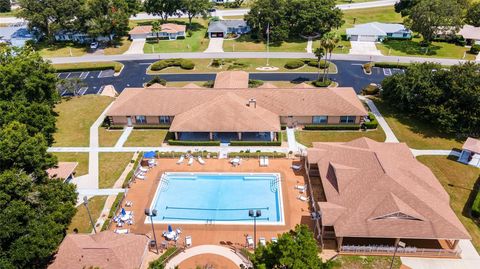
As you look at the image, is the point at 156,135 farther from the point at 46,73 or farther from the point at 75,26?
the point at 75,26

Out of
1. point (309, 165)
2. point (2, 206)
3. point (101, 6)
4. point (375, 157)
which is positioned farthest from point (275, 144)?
point (101, 6)

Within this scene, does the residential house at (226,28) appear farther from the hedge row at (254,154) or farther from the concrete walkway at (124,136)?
the hedge row at (254,154)

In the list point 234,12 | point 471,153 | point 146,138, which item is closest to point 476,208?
point 471,153

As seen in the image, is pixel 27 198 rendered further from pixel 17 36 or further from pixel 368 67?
pixel 17 36

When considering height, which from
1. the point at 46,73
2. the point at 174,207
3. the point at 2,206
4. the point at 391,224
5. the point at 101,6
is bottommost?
the point at 174,207

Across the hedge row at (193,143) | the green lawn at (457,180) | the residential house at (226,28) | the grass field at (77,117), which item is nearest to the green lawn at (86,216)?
the hedge row at (193,143)

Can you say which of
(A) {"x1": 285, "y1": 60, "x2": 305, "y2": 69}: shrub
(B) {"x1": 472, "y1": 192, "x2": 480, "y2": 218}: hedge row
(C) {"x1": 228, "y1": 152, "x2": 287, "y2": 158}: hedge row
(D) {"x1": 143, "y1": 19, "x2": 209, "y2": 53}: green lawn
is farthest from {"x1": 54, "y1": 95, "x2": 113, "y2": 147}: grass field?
(B) {"x1": 472, "y1": 192, "x2": 480, "y2": 218}: hedge row
